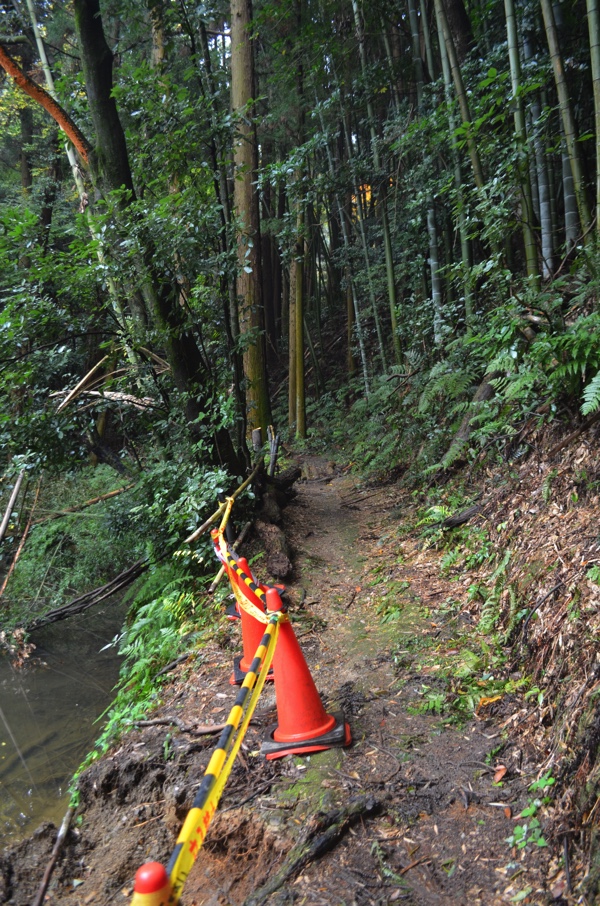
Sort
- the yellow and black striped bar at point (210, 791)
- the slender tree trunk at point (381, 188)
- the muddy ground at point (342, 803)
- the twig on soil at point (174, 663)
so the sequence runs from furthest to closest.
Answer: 1. the slender tree trunk at point (381, 188)
2. the twig on soil at point (174, 663)
3. the muddy ground at point (342, 803)
4. the yellow and black striped bar at point (210, 791)

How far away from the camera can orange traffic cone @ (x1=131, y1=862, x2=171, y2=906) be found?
1.43 m

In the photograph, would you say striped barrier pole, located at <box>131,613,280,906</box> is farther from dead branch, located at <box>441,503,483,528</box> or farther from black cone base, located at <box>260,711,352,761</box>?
dead branch, located at <box>441,503,483,528</box>

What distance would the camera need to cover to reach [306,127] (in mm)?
13805

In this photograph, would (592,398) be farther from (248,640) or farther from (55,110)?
(55,110)

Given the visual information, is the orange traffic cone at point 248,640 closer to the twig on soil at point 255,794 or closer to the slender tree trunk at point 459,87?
the twig on soil at point 255,794

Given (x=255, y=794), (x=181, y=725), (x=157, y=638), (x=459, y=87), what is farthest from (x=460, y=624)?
(x=459, y=87)

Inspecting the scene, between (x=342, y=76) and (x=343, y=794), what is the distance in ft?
42.1

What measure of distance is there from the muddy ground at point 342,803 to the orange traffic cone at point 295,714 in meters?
0.07

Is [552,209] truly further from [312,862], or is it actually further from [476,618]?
[312,862]

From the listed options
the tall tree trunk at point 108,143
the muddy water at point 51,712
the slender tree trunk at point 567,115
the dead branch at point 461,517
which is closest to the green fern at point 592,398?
the slender tree trunk at point 567,115

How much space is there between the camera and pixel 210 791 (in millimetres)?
1775

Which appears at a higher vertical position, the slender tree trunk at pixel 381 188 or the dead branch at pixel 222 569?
the slender tree trunk at pixel 381 188

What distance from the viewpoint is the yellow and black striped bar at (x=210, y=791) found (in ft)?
5.03

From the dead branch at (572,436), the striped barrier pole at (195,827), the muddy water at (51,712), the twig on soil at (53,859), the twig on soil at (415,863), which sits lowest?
the muddy water at (51,712)
